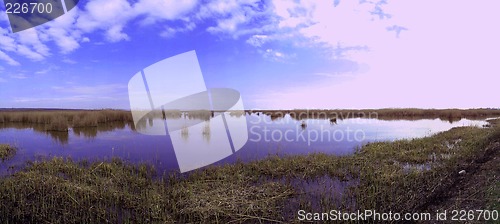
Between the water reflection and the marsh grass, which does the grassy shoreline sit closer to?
the marsh grass

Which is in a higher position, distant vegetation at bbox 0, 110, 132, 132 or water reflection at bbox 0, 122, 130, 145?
distant vegetation at bbox 0, 110, 132, 132

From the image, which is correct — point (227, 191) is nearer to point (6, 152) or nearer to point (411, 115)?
point (6, 152)

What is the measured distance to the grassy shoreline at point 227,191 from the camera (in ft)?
18.2

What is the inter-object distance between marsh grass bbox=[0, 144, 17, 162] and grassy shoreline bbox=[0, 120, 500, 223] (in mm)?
3737

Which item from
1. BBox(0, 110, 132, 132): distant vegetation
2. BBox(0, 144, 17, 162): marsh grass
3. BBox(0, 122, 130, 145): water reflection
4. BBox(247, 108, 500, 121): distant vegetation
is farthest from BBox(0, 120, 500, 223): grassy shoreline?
BBox(247, 108, 500, 121): distant vegetation

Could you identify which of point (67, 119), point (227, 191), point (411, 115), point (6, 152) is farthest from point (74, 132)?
point (411, 115)

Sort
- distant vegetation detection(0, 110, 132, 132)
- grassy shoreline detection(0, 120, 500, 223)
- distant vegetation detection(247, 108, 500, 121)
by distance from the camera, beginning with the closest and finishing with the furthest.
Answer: grassy shoreline detection(0, 120, 500, 223)
distant vegetation detection(0, 110, 132, 132)
distant vegetation detection(247, 108, 500, 121)

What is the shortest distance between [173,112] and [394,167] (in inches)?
1702

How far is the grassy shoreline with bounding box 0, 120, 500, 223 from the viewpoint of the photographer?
5539 millimetres

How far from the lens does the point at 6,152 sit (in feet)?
38.8

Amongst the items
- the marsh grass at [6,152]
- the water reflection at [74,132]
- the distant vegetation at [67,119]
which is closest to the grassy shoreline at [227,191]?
the marsh grass at [6,152]

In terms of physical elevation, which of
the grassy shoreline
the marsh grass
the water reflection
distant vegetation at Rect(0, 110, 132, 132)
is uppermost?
distant vegetation at Rect(0, 110, 132, 132)

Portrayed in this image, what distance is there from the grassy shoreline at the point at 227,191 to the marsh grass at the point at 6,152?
12.3 feet

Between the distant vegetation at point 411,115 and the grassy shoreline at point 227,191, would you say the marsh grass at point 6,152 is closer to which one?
the grassy shoreline at point 227,191
